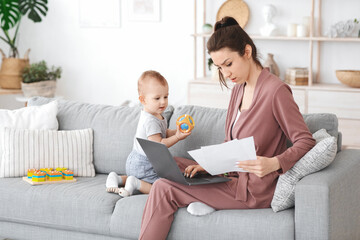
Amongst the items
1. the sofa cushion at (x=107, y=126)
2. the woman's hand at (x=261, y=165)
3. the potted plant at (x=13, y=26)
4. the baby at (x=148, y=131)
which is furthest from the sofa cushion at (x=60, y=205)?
the potted plant at (x=13, y=26)

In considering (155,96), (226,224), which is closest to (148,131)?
(155,96)

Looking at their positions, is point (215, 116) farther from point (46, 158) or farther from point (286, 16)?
point (286, 16)

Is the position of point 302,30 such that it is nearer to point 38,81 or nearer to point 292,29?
point 292,29

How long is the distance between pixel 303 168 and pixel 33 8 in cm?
407

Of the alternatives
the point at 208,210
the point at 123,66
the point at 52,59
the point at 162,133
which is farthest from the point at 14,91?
the point at 208,210

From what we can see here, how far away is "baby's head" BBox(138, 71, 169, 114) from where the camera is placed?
2869 mm

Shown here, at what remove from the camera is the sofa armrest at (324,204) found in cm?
228

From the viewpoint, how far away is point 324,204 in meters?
2.27

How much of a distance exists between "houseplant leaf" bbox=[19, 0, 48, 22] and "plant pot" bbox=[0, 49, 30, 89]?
0.46 meters

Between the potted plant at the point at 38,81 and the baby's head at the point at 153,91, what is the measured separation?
2.75 m

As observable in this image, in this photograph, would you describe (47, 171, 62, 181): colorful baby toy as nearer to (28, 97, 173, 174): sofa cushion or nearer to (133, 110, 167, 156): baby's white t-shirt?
(28, 97, 173, 174): sofa cushion

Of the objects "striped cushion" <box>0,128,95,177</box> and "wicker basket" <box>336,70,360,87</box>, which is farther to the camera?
"wicker basket" <box>336,70,360,87</box>

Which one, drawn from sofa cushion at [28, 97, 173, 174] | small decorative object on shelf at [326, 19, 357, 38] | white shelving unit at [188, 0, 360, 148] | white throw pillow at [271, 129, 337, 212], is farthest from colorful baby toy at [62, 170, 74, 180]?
small decorative object on shelf at [326, 19, 357, 38]

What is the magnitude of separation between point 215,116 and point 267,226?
2.77ft
